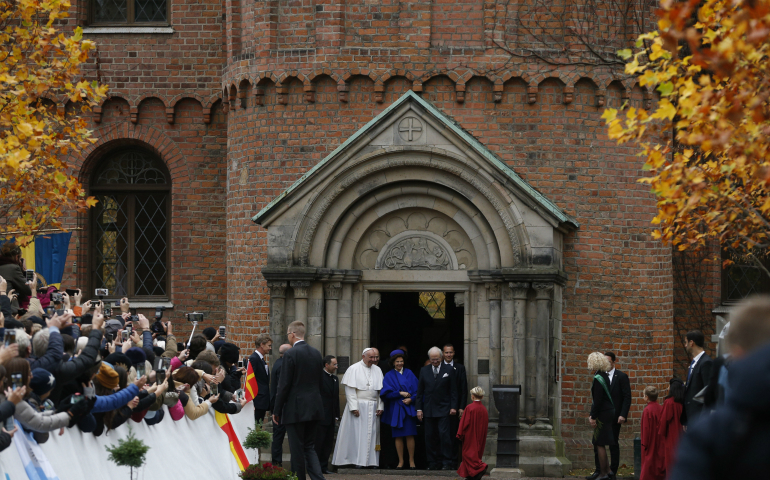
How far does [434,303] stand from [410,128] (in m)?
6.78

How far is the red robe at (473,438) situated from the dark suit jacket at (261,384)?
8.62 feet

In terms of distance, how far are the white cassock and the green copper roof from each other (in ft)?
8.86

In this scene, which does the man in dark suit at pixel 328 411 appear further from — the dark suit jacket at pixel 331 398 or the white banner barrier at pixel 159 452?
the white banner barrier at pixel 159 452

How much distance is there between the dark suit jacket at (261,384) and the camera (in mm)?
14286

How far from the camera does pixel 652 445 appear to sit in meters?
12.8

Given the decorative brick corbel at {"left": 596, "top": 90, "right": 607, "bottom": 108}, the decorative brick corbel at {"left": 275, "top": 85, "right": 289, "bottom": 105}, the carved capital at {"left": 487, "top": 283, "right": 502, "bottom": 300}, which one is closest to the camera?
the carved capital at {"left": 487, "top": 283, "right": 502, "bottom": 300}

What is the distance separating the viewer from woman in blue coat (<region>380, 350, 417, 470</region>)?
1551cm

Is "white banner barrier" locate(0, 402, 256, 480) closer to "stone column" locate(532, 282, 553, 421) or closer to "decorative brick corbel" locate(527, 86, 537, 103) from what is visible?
"stone column" locate(532, 282, 553, 421)

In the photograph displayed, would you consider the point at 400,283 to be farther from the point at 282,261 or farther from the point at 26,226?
the point at 26,226

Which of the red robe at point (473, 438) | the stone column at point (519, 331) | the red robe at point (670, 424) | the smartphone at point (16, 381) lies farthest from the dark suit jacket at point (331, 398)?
the smartphone at point (16, 381)

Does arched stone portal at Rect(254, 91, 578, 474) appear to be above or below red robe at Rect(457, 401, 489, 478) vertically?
above

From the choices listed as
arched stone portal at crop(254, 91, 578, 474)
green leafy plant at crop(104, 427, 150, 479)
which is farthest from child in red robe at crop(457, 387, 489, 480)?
green leafy plant at crop(104, 427, 150, 479)

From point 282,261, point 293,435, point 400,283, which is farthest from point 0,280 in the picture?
point 400,283

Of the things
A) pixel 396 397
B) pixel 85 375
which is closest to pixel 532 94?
pixel 396 397
